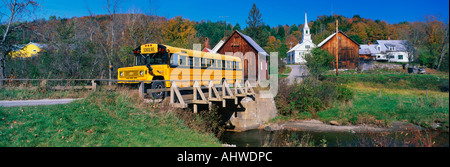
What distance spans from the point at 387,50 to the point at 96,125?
6551 centimetres

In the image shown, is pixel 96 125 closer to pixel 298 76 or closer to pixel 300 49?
pixel 298 76

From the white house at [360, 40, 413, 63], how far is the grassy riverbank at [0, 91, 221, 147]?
58205 millimetres

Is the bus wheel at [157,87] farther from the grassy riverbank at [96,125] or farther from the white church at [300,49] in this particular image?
the white church at [300,49]

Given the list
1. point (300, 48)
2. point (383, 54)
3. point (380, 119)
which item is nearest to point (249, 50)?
point (380, 119)

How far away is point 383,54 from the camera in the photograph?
2355 inches

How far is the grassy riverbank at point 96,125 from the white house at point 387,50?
5820cm

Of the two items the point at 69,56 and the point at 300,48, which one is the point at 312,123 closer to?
the point at 69,56

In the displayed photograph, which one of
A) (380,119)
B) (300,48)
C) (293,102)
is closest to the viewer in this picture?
(380,119)

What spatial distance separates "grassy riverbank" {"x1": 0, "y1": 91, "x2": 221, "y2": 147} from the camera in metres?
6.86

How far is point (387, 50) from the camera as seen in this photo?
58500 millimetres

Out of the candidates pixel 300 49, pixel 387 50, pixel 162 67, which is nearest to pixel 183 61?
pixel 162 67
